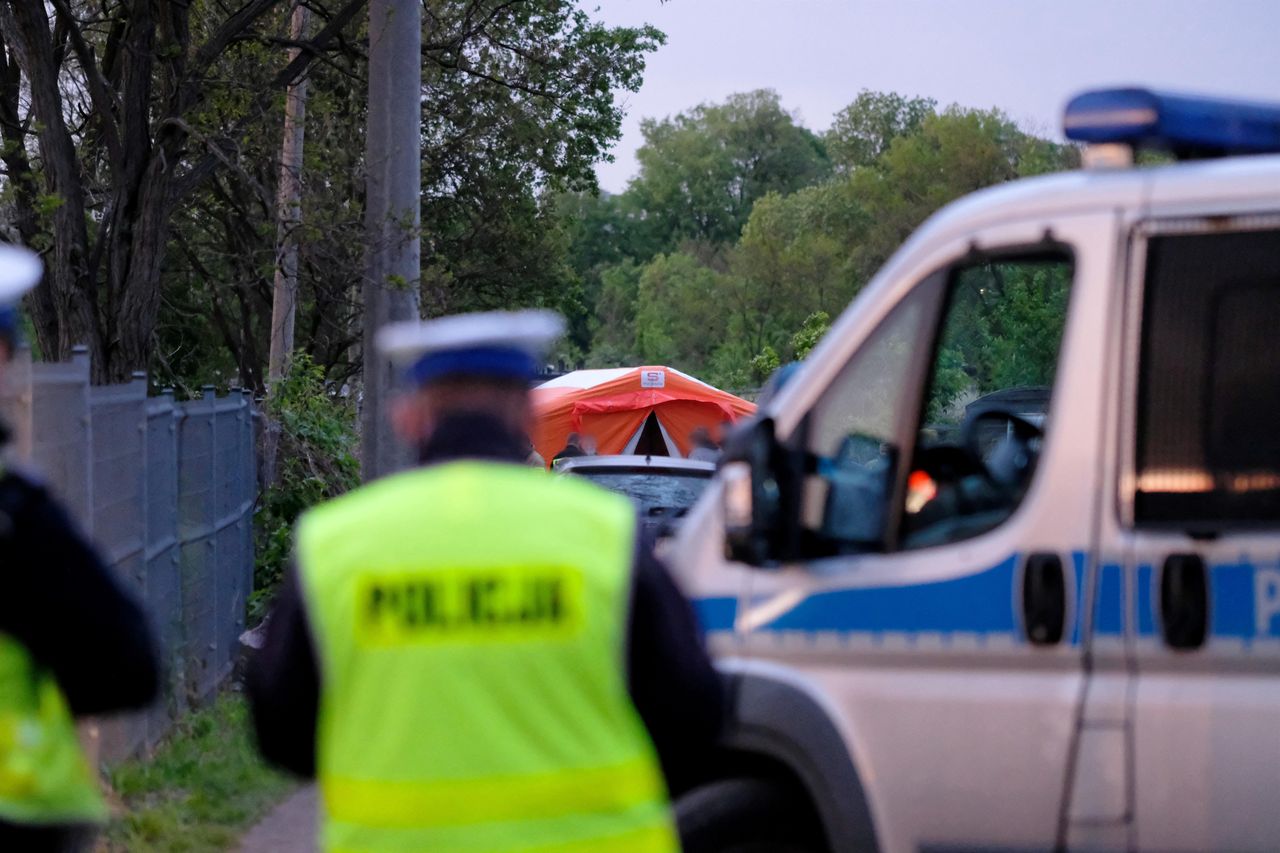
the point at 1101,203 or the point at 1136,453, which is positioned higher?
the point at 1101,203

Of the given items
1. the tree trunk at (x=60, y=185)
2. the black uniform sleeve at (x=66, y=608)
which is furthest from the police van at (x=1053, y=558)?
the tree trunk at (x=60, y=185)

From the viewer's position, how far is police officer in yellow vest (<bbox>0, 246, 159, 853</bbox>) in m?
2.68

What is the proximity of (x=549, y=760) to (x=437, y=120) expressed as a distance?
26414 mm

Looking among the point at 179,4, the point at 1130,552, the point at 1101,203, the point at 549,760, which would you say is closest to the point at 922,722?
the point at 1130,552

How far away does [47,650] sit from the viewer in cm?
271

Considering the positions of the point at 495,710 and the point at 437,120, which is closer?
the point at 495,710

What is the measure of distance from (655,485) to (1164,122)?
28.2 ft

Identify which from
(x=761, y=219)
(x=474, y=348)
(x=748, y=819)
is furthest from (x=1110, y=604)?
(x=761, y=219)

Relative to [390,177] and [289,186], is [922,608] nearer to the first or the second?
[390,177]

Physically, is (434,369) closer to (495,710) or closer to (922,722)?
(495,710)

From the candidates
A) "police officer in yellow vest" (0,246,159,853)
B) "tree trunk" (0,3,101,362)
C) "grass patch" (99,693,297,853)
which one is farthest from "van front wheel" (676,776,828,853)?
"tree trunk" (0,3,101,362)

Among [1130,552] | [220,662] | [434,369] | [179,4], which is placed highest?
[179,4]

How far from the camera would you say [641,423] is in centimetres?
2673

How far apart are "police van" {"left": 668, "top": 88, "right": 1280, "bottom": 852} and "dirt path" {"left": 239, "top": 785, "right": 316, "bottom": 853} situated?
3665 millimetres
